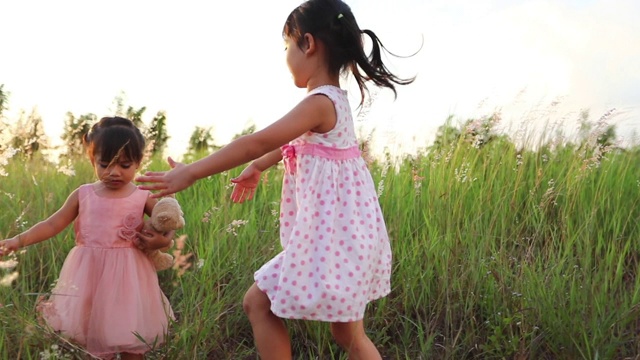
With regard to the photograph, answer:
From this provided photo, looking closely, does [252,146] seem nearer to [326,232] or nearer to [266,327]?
[326,232]

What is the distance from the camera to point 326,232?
2834 mm

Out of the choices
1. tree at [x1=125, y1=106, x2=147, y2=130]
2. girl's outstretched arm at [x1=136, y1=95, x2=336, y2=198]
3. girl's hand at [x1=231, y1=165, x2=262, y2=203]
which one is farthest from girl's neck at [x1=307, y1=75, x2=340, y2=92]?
tree at [x1=125, y1=106, x2=147, y2=130]

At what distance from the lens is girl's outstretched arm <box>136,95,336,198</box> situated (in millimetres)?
2635

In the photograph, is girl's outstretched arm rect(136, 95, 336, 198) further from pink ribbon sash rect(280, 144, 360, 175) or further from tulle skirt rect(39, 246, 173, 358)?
tulle skirt rect(39, 246, 173, 358)

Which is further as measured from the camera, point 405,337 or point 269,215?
point 269,215

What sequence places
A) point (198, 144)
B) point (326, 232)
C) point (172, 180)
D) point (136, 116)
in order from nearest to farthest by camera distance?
1. point (172, 180)
2. point (326, 232)
3. point (136, 116)
4. point (198, 144)

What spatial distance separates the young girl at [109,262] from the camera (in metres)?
3.26

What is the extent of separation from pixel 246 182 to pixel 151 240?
464mm

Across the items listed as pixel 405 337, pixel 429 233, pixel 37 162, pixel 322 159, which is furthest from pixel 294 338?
pixel 37 162

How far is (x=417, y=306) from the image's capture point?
3809 millimetres

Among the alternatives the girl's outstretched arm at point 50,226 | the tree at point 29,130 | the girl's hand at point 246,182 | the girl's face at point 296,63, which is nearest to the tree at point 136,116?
the tree at point 29,130

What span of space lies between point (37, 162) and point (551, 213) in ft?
11.5

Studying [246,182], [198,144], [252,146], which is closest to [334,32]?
[252,146]

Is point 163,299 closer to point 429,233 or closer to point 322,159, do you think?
point 322,159
